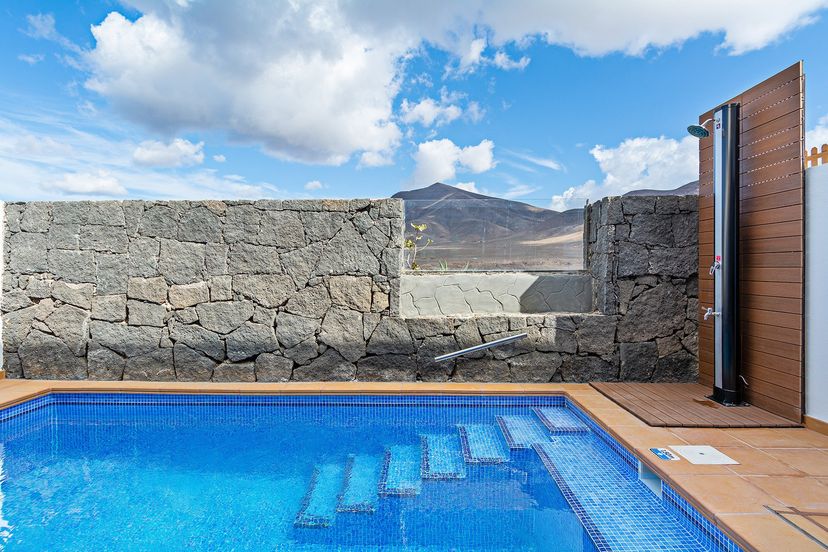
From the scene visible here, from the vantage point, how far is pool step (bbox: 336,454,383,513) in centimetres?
256

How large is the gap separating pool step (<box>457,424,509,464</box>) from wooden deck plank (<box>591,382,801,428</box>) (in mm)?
1101

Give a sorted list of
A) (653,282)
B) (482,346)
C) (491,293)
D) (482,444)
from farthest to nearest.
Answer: (491,293) < (653,282) < (482,346) < (482,444)

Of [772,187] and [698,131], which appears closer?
[772,187]

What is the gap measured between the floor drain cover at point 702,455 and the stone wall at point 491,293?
3.22 metres

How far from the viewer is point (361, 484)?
9.32ft

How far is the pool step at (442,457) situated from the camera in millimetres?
2980

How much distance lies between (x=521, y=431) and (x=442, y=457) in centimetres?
78

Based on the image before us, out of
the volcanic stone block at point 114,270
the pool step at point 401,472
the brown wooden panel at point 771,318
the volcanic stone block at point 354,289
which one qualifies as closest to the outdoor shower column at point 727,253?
the brown wooden panel at point 771,318

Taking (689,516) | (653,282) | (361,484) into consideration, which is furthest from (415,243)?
(689,516)

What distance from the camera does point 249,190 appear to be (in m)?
4.88

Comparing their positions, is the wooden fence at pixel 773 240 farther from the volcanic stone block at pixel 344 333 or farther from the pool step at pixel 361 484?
the volcanic stone block at pixel 344 333

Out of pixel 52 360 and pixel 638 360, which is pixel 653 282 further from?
pixel 52 360

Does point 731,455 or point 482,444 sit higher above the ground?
point 731,455

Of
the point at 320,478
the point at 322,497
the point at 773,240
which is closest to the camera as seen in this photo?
the point at 322,497
